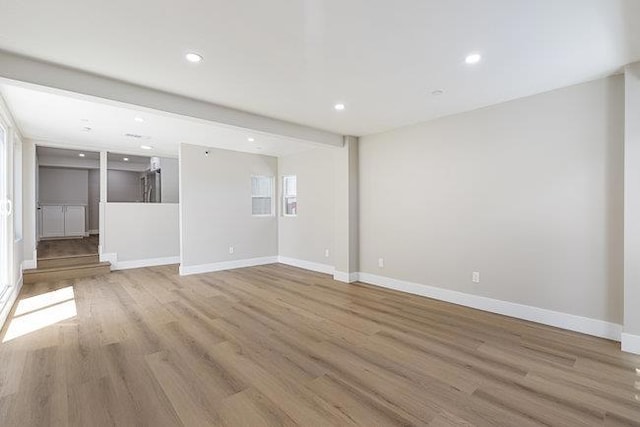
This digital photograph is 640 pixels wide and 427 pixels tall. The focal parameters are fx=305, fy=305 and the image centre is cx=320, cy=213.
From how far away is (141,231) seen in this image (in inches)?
253

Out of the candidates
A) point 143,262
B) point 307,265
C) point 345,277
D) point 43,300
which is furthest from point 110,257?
point 345,277

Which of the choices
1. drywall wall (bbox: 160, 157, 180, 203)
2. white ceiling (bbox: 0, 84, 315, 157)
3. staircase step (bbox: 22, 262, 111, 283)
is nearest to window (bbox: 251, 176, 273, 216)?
white ceiling (bbox: 0, 84, 315, 157)

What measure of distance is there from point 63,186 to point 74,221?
4.22ft

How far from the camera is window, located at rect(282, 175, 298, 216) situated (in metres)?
6.68

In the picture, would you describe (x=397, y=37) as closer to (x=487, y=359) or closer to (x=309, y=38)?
(x=309, y=38)

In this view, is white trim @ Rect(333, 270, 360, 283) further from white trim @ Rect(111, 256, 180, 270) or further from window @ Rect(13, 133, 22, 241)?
window @ Rect(13, 133, 22, 241)

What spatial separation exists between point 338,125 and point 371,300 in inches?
98.4

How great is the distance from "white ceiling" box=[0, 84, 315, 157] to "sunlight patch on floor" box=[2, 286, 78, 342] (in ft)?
7.74

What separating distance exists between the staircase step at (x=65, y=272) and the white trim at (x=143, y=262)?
0.78 feet

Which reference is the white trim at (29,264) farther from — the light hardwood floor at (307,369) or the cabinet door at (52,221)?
the cabinet door at (52,221)

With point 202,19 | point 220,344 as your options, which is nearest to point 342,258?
point 220,344

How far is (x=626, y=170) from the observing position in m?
2.59

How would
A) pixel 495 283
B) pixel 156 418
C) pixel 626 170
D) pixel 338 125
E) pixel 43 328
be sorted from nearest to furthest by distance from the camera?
1. pixel 156 418
2. pixel 626 170
3. pixel 43 328
4. pixel 495 283
5. pixel 338 125

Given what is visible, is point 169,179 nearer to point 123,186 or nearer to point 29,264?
point 29,264
